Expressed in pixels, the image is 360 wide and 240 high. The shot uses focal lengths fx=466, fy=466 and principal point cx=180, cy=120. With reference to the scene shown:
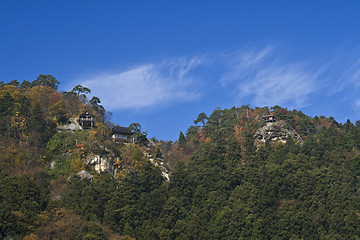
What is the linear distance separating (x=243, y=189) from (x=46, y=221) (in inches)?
940

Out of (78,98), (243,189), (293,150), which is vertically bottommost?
(243,189)

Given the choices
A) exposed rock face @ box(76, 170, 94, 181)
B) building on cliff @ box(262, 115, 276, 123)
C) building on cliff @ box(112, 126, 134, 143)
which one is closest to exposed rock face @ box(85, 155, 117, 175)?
exposed rock face @ box(76, 170, 94, 181)

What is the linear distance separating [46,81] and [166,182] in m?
32.3

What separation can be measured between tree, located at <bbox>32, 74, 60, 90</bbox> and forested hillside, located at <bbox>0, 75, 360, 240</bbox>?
7.10m

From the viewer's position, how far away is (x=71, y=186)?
173 ft

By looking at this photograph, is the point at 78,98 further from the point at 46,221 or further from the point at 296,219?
the point at 296,219

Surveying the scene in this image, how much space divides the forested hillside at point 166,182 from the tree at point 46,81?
7.10m

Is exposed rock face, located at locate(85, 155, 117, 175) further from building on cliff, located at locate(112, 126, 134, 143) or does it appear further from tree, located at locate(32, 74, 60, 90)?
tree, located at locate(32, 74, 60, 90)

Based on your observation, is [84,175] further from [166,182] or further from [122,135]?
[122,135]

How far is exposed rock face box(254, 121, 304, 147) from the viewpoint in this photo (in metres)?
72.7

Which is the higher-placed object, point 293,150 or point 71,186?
point 293,150

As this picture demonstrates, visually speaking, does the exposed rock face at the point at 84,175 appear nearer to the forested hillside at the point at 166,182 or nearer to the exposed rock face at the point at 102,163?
the forested hillside at the point at 166,182

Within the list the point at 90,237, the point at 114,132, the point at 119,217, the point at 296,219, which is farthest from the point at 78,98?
the point at 296,219

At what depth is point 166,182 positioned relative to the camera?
201 feet
